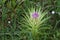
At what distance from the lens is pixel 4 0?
8.74ft

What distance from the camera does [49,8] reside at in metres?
2.76

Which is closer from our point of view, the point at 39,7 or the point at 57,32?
the point at 57,32

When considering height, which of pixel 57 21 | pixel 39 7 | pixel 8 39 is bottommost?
pixel 8 39

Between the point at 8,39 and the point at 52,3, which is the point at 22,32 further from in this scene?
the point at 52,3

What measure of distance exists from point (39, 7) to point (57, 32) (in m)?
0.41

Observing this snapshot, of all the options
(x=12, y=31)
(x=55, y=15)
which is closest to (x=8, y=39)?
(x=12, y=31)

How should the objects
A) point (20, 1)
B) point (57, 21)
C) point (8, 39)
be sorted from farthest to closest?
point (20, 1) < point (57, 21) < point (8, 39)

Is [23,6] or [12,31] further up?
[23,6]

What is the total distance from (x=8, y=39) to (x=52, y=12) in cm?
68

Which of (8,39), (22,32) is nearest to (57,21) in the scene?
(22,32)

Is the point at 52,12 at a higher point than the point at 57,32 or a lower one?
higher

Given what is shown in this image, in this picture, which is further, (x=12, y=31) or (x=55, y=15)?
(x=55, y=15)

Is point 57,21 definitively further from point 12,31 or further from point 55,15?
point 12,31

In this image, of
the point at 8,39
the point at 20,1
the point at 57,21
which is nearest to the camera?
the point at 8,39
